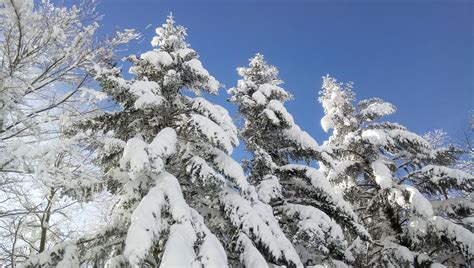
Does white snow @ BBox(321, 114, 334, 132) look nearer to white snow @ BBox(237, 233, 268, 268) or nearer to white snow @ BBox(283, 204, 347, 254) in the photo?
white snow @ BBox(283, 204, 347, 254)

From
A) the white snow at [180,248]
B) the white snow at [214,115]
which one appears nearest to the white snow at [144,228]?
the white snow at [180,248]

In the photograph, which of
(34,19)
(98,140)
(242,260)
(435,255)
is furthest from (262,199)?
(435,255)

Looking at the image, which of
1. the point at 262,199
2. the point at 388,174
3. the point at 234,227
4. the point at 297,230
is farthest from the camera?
the point at 388,174

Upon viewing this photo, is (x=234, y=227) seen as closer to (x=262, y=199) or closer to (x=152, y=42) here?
(x=262, y=199)

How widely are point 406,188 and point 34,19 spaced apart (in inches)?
413

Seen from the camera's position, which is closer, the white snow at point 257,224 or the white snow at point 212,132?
the white snow at point 257,224

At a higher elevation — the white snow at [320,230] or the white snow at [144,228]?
the white snow at [320,230]

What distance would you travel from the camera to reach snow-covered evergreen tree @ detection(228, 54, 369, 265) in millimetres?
9789

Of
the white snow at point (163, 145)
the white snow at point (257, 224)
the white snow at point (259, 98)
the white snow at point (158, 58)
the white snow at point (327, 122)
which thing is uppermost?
the white snow at point (327, 122)

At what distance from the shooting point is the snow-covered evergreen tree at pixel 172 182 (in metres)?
6.66

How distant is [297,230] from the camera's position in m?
10.4

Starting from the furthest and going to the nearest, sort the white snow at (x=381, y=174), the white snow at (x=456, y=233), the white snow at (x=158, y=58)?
the white snow at (x=381, y=174)
the white snow at (x=456, y=233)
the white snow at (x=158, y=58)

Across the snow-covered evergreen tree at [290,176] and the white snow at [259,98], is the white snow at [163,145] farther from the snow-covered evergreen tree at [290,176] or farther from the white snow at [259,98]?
the white snow at [259,98]

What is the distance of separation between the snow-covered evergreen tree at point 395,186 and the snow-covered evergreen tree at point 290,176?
4.18ft
